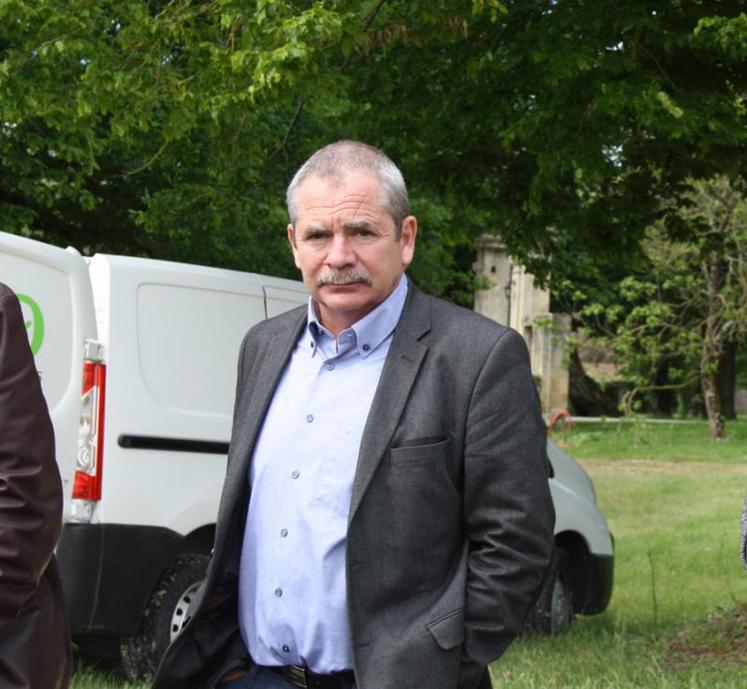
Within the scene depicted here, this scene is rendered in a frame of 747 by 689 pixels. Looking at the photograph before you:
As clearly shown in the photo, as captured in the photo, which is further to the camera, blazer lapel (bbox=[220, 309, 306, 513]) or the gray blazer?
blazer lapel (bbox=[220, 309, 306, 513])

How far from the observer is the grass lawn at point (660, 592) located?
23.9 feet

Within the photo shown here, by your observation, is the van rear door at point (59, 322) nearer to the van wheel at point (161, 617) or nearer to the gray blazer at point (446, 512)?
the van wheel at point (161, 617)

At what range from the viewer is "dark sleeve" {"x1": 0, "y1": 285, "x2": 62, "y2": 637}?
2621 mm

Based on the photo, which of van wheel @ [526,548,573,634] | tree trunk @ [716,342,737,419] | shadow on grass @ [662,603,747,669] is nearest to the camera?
shadow on grass @ [662,603,747,669]

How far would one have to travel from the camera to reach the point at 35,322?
6.54 metres

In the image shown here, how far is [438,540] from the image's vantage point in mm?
2938

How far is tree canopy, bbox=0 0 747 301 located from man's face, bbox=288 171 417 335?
4497mm

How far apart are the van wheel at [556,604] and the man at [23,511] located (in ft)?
21.3

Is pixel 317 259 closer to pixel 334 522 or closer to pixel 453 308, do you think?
pixel 453 308

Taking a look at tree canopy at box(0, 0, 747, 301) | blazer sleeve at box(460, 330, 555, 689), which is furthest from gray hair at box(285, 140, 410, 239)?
tree canopy at box(0, 0, 747, 301)

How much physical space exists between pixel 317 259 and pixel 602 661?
16.7 feet

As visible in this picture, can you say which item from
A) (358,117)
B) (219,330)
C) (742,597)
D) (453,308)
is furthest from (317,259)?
(742,597)

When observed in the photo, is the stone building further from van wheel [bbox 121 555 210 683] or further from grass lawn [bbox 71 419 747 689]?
van wheel [bbox 121 555 210 683]

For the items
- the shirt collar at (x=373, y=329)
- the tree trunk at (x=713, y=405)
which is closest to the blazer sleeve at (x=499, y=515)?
the shirt collar at (x=373, y=329)
